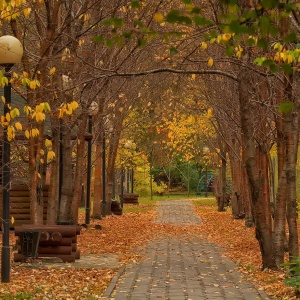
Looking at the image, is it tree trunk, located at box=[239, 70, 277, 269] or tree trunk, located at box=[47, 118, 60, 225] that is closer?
tree trunk, located at box=[239, 70, 277, 269]

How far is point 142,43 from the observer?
460 cm

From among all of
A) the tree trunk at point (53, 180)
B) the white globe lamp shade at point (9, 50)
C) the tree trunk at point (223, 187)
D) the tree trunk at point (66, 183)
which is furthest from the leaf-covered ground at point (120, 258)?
the tree trunk at point (223, 187)

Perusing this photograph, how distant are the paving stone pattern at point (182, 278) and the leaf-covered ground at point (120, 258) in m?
0.26

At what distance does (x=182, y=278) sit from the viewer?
1273cm

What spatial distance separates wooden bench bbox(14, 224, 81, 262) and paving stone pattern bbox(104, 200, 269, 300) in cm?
129

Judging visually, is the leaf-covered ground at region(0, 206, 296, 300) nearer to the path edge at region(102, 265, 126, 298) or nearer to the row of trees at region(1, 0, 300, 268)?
the path edge at region(102, 265, 126, 298)

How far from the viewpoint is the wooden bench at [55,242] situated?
1468cm

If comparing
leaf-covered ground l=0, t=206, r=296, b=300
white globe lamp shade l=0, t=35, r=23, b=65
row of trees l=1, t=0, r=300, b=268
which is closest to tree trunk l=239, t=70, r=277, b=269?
row of trees l=1, t=0, r=300, b=268

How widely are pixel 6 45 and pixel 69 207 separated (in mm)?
9143

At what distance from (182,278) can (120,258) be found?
11.2 ft

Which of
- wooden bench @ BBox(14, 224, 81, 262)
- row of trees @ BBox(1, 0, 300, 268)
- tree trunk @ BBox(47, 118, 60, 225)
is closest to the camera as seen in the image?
row of trees @ BBox(1, 0, 300, 268)

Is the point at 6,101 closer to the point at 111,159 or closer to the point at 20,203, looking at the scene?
the point at 20,203

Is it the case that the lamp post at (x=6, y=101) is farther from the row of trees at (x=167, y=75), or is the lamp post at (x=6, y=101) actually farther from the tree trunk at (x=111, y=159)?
the tree trunk at (x=111, y=159)

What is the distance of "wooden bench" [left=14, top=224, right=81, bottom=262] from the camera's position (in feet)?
48.2
